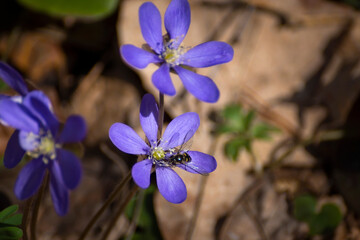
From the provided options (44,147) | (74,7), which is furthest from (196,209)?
(74,7)

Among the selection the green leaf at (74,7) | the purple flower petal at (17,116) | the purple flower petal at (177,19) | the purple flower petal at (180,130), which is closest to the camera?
the purple flower petal at (17,116)

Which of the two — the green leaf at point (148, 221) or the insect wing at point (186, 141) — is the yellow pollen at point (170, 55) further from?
the green leaf at point (148, 221)

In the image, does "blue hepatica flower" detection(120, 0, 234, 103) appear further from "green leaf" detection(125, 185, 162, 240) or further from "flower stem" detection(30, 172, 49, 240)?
"green leaf" detection(125, 185, 162, 240)

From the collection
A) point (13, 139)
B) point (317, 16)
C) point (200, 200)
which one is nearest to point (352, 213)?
point (200, 200)

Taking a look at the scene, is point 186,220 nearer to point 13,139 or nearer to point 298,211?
point 298,211

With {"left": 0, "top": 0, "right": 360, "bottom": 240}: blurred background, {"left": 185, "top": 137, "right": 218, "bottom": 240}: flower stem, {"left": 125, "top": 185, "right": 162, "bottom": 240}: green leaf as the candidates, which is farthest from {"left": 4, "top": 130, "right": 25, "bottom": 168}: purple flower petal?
{"left": 185, "top": 137, "right": 218, "bottom": 240}: flower stem

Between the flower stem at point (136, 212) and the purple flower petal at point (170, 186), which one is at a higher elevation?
the purple flower petal at point (170, 186)

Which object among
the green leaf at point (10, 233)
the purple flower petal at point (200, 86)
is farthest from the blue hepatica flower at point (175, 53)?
the green leaf at point (10, 233)

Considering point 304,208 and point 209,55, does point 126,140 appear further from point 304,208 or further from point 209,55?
point 304,208
